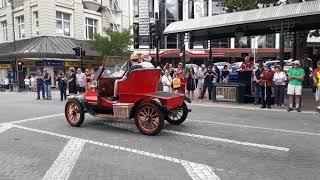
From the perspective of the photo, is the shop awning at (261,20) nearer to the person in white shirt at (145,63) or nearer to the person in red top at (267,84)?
the person in red top at (267,84)

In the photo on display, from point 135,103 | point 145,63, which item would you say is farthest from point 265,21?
point 135,103

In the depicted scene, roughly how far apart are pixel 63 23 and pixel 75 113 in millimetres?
28397

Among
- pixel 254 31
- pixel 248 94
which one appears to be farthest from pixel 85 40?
pixel 248 94

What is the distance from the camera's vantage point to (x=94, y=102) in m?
9.46

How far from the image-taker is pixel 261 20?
1487 cm

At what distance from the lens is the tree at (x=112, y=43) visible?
36.1 metres

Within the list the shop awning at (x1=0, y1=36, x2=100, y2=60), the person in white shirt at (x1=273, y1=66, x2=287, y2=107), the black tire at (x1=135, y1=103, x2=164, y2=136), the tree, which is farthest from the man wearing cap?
the tree

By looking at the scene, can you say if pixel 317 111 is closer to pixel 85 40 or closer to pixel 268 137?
pixel 268 137

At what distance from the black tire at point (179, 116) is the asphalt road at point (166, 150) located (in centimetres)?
16

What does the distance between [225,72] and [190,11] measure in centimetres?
4195

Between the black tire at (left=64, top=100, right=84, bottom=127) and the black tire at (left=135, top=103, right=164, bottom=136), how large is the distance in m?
1.74

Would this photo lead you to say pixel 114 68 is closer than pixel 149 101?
No

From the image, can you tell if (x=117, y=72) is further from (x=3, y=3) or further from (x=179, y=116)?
(x=3, y=3)

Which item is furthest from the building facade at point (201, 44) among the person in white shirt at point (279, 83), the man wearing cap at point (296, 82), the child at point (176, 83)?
the man wearing cap at point (296, 82)
